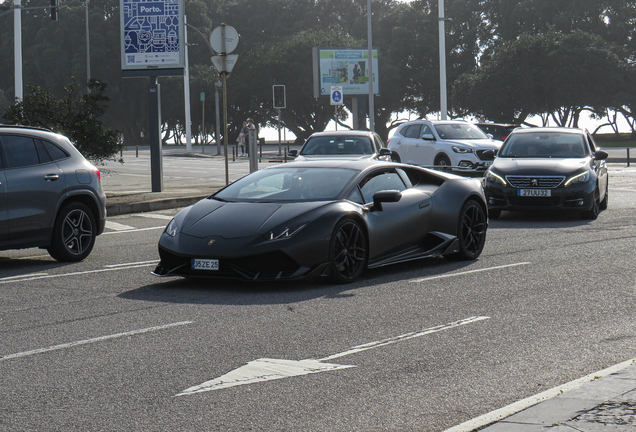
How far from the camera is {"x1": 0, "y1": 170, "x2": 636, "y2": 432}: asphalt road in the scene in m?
4.62

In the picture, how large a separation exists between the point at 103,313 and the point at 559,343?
3.57 meters

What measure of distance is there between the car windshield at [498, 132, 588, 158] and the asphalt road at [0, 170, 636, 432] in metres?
6.06

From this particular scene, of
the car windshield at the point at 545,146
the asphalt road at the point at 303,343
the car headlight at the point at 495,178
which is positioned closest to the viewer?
the asphalt road at the point at 303,343

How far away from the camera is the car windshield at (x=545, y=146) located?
16016 millimetres

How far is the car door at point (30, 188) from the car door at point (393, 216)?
3.67m

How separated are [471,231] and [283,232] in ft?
9.96

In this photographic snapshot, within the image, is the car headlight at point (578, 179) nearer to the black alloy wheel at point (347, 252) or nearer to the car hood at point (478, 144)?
the black alloy wheel at point (347, 252)

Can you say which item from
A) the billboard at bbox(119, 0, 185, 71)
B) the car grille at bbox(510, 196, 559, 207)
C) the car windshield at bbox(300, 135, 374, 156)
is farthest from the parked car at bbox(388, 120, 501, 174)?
the car grille at bbox(510, 196, 559, 207)

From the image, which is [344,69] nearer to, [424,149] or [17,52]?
[17,52]

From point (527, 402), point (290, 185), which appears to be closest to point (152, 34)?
point (290, 185)

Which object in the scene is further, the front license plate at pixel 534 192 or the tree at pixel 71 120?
the tree at pixel 71 120

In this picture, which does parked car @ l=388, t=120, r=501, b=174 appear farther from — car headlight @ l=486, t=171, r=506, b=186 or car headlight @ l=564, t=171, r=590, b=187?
car headlight @ l=564, t=171, r=590, b=187

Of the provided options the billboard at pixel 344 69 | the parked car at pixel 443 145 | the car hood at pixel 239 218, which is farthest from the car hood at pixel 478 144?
the billboard at pixel 344 69

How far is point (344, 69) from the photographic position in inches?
2277
